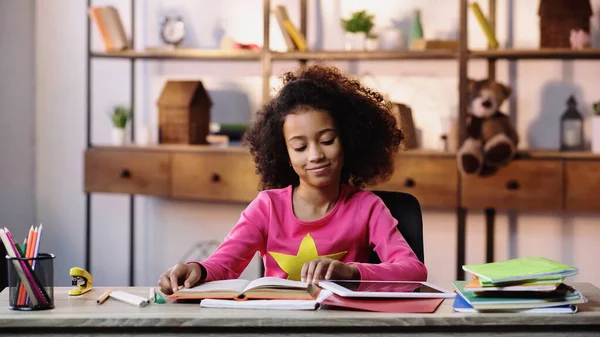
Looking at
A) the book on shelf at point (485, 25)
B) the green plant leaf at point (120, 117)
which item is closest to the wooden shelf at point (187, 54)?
the green plant leaf at point (120, 117)

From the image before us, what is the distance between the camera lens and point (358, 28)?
3904 mm

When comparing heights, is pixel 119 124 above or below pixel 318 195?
above

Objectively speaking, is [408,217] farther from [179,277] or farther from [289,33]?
[289,33]

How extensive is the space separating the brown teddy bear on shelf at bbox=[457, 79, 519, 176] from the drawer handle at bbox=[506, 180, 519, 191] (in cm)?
7

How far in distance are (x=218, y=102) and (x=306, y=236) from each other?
8.13 ft

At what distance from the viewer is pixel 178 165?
3.98 m

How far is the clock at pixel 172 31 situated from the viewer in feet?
13.6

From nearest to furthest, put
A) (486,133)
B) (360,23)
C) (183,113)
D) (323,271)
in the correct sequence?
(323,271) → (486,133) → (360,23) → (183,113)

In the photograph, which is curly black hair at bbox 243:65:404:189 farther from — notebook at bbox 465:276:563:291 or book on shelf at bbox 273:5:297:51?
book on shelf at bbox 273:5:297:51

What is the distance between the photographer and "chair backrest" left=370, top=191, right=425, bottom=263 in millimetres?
2061

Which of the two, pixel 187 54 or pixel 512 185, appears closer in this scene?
pixel 512 185

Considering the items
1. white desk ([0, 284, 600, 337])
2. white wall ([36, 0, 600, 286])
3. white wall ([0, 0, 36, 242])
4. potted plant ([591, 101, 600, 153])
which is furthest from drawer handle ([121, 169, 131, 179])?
white desk ([0, 284, 600, 337])

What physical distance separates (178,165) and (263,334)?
259 centimetres

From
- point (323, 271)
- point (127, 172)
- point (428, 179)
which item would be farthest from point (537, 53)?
point (323, 271)
